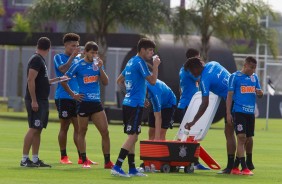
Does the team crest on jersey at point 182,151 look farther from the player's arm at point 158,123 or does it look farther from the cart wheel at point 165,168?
the player's arm at point 158,123

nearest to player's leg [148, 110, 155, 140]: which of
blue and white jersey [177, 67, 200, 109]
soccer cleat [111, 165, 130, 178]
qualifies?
blue and white jersey [177, 67, 200, 109]

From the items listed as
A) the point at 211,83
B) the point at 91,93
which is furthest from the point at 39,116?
the point at 211,83

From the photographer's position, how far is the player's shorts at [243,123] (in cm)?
1652

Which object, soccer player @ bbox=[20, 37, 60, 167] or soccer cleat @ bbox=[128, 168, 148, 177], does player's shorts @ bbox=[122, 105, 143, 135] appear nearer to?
soccer cleat @ bbox=[128, 168, 148, 177]

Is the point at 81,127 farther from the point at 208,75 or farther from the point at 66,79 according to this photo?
the point at 208,75

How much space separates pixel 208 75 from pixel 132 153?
175 cm

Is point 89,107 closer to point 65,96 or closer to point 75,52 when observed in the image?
point 75,52

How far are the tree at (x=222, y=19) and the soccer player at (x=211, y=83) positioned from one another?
27.4 metres

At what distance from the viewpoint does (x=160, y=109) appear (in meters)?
17.5

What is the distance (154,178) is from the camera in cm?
1540

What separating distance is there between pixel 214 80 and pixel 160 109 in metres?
1.32

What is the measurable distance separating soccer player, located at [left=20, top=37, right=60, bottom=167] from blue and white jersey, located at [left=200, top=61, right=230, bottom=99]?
2633mm

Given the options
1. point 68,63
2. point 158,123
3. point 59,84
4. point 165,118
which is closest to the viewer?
point 158,123

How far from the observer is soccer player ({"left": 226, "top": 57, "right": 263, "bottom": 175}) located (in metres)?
16.5
